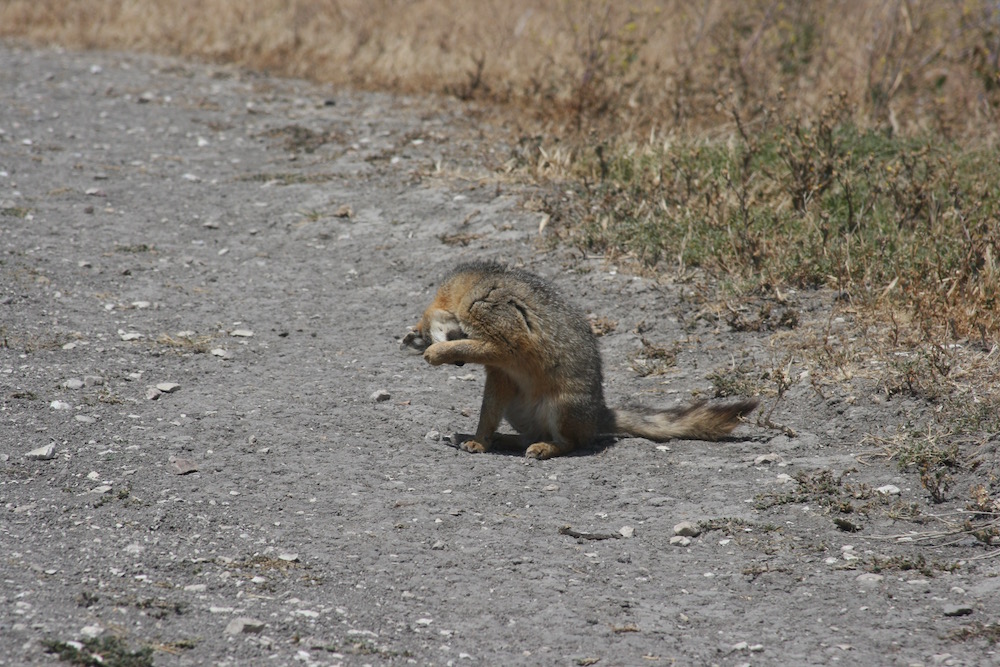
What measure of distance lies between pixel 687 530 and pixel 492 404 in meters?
1.63

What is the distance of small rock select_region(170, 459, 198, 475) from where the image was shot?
498cm

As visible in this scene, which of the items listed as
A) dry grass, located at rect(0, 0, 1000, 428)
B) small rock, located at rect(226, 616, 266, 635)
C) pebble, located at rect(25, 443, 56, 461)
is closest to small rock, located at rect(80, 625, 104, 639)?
small rock, located at rect(226, 616, 266, 635)

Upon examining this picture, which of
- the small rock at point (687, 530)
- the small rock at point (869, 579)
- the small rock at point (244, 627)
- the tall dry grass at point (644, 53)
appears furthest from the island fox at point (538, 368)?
the tall dry grass at point (644, 53)

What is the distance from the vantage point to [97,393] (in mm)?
5926

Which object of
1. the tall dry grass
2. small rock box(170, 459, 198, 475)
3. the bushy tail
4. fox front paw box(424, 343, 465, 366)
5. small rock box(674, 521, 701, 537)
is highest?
the tall dry grass

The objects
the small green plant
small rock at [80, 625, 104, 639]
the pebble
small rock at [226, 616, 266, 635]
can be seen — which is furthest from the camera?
the pebble

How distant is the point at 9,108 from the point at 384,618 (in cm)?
1215

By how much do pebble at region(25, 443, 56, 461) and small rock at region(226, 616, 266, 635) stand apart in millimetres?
1922

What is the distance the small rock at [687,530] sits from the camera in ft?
15.4

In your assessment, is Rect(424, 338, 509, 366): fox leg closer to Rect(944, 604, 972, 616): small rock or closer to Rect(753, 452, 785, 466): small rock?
Rect(753, 452, 785, 466): small rock

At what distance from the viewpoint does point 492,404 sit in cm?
595

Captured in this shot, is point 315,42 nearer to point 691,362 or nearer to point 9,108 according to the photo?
point 9,108

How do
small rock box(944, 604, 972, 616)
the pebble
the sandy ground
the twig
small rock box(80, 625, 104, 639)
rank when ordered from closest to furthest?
1. small rock box(80, 625, 104, 639)
2. the sandy ground
3. small rock box(944, 604, 972, 616)
4. the twig
5. the pebble

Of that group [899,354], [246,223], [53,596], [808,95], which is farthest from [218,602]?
[808,95]
